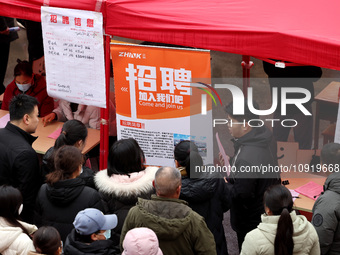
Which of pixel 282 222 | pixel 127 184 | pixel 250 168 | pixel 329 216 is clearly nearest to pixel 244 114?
pixel 250 168

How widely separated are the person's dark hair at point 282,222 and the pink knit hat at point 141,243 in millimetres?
798

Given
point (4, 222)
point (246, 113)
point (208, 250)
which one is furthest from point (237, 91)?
point (4, 222)

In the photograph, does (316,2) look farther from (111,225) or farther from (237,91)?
(111,225)

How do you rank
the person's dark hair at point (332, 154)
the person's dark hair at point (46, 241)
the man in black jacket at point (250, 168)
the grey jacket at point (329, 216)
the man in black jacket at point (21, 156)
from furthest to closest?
1. the man in black jacket at point (21, 156)
2. the man in black jacket at point (250, 168)
3. the person's dark hair at point (332, 154)
4. the grey jacket at point (329, 216)
5. the person's dark hair at point (46, 241)

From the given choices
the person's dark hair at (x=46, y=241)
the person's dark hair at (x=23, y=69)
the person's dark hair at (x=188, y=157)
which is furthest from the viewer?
the person's dark hair at (x=23, y=69)

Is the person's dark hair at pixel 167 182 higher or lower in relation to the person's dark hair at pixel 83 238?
higher

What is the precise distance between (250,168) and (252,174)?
0.05m

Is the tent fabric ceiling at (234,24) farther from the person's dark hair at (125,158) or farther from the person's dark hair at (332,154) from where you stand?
the person's dark hair at (125,158)

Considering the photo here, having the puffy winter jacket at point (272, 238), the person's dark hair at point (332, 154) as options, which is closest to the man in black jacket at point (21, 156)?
the puffy winter jacket at point (272, 238)

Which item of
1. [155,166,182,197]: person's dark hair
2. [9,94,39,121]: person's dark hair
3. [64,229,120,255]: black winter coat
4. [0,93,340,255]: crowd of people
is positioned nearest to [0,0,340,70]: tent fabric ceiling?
[0,93,340,255]: crowd of people

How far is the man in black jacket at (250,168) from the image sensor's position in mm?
4371

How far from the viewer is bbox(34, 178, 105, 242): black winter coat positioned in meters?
3.91

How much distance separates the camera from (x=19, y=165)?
176 inches

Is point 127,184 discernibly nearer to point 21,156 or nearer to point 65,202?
Answer: point 65,202
